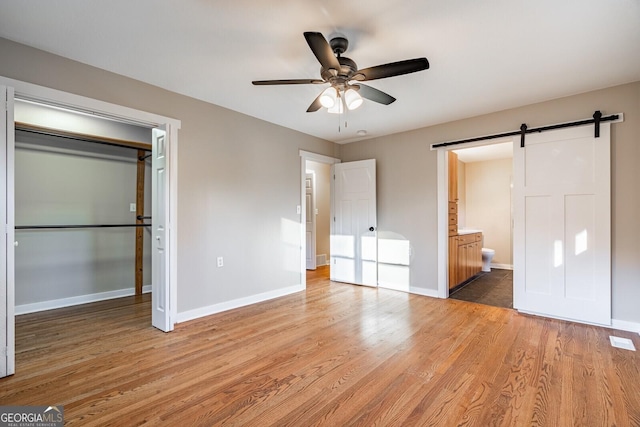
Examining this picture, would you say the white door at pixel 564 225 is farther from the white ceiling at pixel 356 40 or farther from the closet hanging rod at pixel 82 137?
the closet hanging rod at pixel 82 137

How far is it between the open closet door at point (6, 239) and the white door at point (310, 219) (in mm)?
4654

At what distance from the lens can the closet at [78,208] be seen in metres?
3.62

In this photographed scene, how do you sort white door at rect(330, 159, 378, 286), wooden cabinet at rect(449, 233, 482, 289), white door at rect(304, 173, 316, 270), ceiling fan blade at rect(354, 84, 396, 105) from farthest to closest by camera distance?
white door at rect(304, 173, 316, 270), white door at rect(330, 159, 378, 286), wooden cabinet at rect(449, 233, 482, 289), ceiling fan blade at rect(354, 84, 396, 105)

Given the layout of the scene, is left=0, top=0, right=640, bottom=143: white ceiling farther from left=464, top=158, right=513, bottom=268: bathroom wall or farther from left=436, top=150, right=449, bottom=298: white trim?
left=464, top=158, right=513, bottom=268: bathroom wall

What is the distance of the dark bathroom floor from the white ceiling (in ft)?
8.39

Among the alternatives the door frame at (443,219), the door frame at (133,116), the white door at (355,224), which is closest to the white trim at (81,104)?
the door frame at (133,116)

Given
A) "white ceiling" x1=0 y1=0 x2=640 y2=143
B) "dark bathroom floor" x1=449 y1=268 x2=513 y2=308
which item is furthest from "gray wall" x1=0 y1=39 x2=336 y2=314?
"dark bathroom floor" x1=449 y1=268 x2=513 y2=308

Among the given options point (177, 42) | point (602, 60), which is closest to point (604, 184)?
point (602, 60)

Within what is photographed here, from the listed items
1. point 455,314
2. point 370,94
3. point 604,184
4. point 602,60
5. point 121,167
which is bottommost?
point 455,314

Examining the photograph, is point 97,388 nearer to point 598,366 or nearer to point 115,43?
point 115,43

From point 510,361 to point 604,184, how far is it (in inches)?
83.4

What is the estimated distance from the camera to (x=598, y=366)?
233 centimetres

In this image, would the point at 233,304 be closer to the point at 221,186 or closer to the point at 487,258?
the point at 221,186

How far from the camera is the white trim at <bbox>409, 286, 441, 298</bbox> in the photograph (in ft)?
14.2
